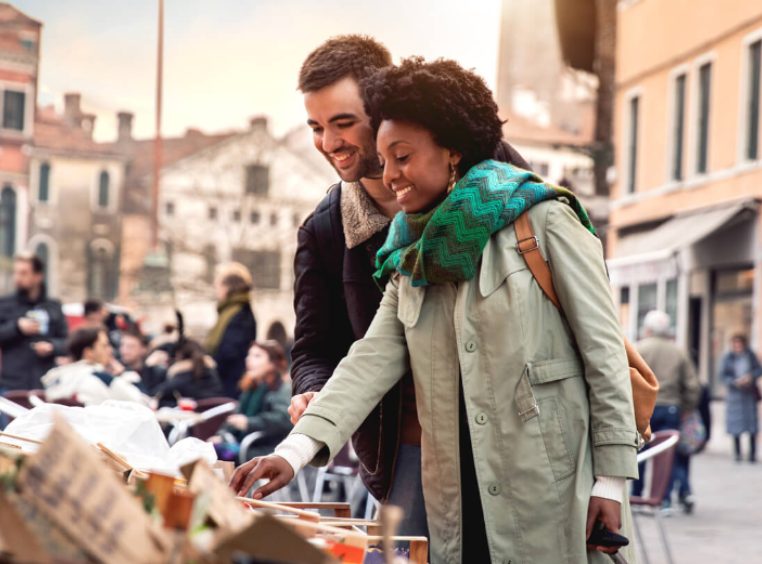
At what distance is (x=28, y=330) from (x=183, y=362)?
105 centimetres

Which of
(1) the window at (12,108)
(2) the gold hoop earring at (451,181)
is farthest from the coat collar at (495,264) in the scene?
(1) the window at (12,108)

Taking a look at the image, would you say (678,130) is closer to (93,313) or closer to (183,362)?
(93,313)

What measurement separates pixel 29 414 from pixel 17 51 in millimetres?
50813

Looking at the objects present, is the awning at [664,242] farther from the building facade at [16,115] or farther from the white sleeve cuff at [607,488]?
the building facade at [16,115]

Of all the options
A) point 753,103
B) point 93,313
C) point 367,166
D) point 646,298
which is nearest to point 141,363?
point 93,313

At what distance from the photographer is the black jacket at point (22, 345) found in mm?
9359

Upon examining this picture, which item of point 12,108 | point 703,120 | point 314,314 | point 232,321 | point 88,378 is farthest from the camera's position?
point 12,108

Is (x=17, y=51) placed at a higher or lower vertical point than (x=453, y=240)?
higher

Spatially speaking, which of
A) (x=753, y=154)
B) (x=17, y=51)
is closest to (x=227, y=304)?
(x=753, y=154)

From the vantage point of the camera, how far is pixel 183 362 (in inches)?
372

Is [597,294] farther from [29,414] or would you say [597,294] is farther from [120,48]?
[120,48]

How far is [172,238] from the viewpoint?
49656mm

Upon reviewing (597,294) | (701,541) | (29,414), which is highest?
(597,294)

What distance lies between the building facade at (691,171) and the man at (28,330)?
14.7 m
